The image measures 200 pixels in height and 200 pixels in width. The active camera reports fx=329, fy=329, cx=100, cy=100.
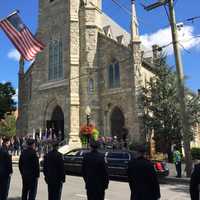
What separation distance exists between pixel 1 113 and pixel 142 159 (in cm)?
4890

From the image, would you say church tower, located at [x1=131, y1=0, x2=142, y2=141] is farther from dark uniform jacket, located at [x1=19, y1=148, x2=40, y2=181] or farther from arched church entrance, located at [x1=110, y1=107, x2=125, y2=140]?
dark uniform jacket, located at [x1=19, y1=148, x2=40, y2=181]

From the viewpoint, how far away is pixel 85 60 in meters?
30.0

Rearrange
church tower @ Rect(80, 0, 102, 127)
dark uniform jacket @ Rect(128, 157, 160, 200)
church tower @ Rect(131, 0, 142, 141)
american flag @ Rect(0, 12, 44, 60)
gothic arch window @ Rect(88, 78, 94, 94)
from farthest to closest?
gothic arch window @ Rect(88, 78, 94, 94)
church tower @ Rect(80, 0, 102, 127)
church tower @ Rect(131, 0, 142, 141)
american flag @ Rect(0, 12, 44, 60)
dark uniform jacket @ Rect(128, 157, 160, 200)

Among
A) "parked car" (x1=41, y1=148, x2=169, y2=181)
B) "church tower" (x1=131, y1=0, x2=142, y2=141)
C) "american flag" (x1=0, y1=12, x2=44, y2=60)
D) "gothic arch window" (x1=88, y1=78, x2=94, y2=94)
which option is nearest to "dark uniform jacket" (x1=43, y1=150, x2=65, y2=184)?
"parked car" (x1=41, y1=148, x2=169, y2=181)

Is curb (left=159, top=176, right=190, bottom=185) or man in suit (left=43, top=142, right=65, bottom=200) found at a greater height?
man in suit (left=43, top=142, right=65, bottom=200)

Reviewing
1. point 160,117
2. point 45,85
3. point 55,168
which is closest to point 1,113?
point 45,85

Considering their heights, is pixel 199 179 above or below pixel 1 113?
below

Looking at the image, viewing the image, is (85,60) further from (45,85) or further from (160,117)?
(160,117)

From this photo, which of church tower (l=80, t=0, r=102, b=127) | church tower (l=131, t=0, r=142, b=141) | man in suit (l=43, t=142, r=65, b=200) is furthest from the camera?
church tower (l=80, t=0, r=102, b=127)

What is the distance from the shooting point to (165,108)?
82.3ft

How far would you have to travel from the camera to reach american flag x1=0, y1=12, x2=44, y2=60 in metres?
14.5

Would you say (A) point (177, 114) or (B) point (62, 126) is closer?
(A) point (177, 114)

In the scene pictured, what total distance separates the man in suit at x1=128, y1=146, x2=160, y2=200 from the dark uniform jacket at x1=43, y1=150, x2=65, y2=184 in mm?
2293

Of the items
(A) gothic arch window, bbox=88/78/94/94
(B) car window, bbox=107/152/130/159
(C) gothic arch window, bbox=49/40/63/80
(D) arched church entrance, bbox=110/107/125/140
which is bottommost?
(B) car window, bbox=107/152/130/159
